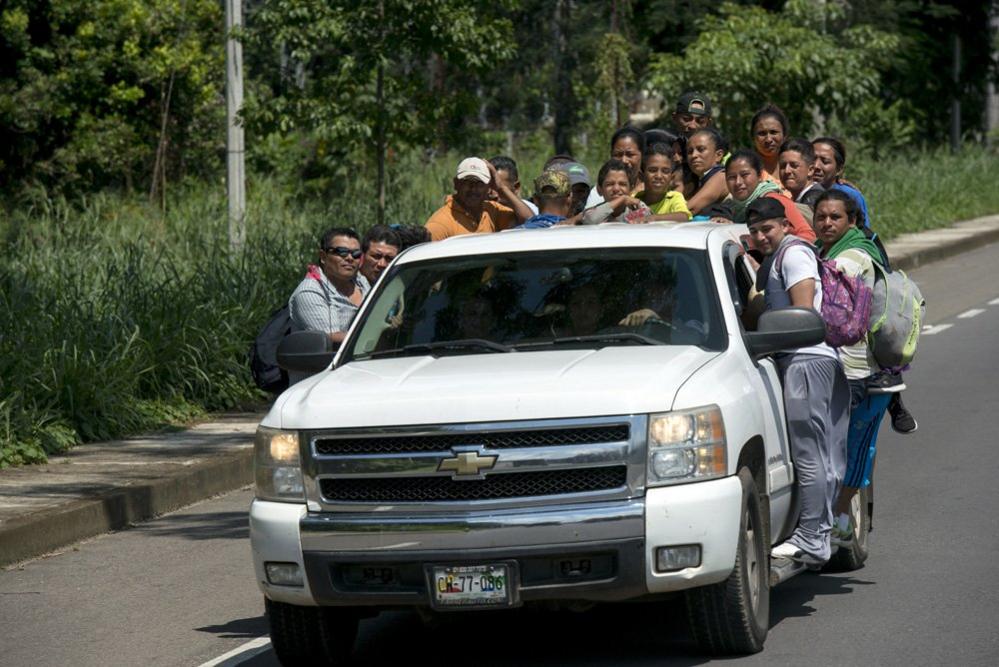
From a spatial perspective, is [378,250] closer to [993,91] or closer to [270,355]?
[270,355]

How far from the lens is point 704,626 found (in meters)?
7.24

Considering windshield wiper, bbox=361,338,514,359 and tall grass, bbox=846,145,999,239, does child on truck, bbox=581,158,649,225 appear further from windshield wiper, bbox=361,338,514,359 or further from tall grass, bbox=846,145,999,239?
tall grass, bbox=846,145,999,239

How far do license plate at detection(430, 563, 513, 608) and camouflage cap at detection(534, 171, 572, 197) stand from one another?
3905 mm

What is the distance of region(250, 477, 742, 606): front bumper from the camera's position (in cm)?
679

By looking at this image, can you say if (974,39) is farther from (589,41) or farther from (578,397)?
(578,397)

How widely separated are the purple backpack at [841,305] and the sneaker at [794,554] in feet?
3.00

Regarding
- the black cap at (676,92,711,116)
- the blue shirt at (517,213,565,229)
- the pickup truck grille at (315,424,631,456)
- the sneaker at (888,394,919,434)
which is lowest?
the sneaker at (888,394,919,434)

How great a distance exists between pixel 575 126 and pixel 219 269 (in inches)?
1037

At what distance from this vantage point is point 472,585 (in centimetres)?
684

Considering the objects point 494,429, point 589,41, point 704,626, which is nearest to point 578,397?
point 494,429

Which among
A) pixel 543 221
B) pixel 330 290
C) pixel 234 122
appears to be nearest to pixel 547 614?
pixel 330 290

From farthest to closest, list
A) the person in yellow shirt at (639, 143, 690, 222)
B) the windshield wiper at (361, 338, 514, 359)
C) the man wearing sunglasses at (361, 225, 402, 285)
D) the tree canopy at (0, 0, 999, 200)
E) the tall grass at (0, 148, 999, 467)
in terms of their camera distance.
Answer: the tree canopy at (0, 0, 999, 200) → the tall grass at (0, 148, 999, 467) → the person in yellow shirt at (639, 143, 690, 222) → the man wearing sunglasses at (361, 225, 402, 285) → the windshield wiper at (361, 338, 514, 359)

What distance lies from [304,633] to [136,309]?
809cm

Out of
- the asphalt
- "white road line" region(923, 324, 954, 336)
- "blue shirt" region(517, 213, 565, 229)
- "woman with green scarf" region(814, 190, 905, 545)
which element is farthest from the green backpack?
"white road line" region(923, 324, 954, 336)
